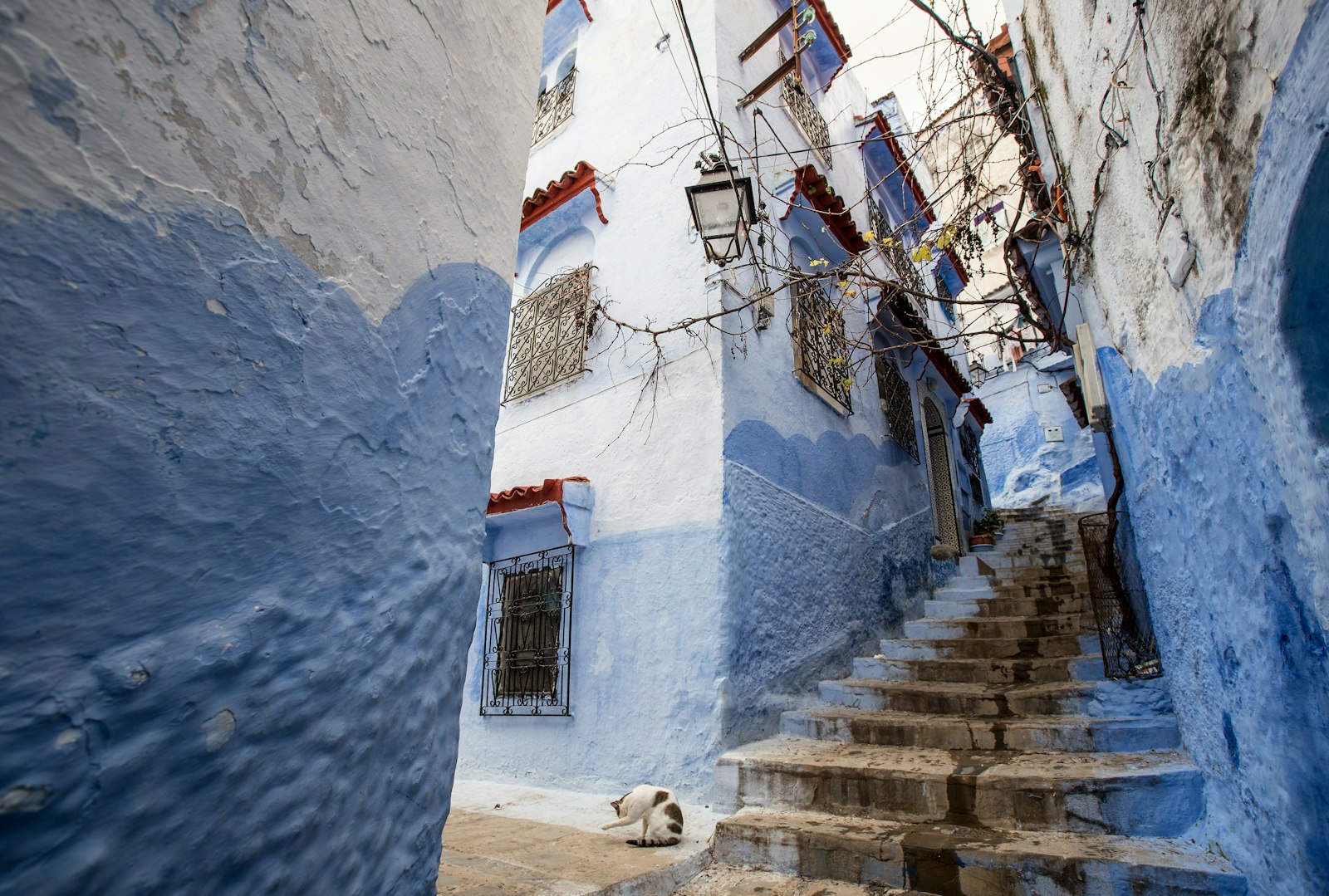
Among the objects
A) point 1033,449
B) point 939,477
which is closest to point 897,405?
point 939,477

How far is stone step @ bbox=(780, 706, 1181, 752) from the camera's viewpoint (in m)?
3.42

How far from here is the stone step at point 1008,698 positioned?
147 inches

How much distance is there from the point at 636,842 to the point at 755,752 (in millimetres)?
1007

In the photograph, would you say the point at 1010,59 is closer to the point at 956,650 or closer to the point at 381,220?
the point at 956,650

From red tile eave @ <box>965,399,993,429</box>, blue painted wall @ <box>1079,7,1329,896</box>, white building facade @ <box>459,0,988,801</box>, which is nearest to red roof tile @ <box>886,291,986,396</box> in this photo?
white building facade @ <box>459,0,988,801</box>

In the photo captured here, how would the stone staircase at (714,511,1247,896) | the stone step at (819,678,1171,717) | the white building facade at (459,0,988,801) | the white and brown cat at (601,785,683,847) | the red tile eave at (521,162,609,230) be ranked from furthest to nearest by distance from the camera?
the red tile eave at (521,162,609,230) → the white building facade at (459,0,988,801) → the stone step at (819,678,1171,717) → the white and brown cat at (601,785,683,847) → the stone staircase at (714,511,1247,896)

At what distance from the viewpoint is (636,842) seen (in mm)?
3447

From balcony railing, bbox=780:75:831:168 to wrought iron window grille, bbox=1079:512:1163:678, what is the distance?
4.97 meters

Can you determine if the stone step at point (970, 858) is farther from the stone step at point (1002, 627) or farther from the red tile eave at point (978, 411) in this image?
the red tile eave at point (978, 411)

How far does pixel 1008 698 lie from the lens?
13.7ft

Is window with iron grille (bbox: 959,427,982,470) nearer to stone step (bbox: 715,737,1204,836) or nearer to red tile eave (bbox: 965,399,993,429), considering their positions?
red tile eave (bbox: 965,399,993,429)

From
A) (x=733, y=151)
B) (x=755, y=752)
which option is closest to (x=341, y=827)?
(x=755, y=752)

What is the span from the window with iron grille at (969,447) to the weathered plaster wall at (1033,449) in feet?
9.36

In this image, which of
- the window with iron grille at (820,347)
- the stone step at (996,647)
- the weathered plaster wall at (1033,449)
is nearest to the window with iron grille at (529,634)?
the window with iron grille at (820,347)
